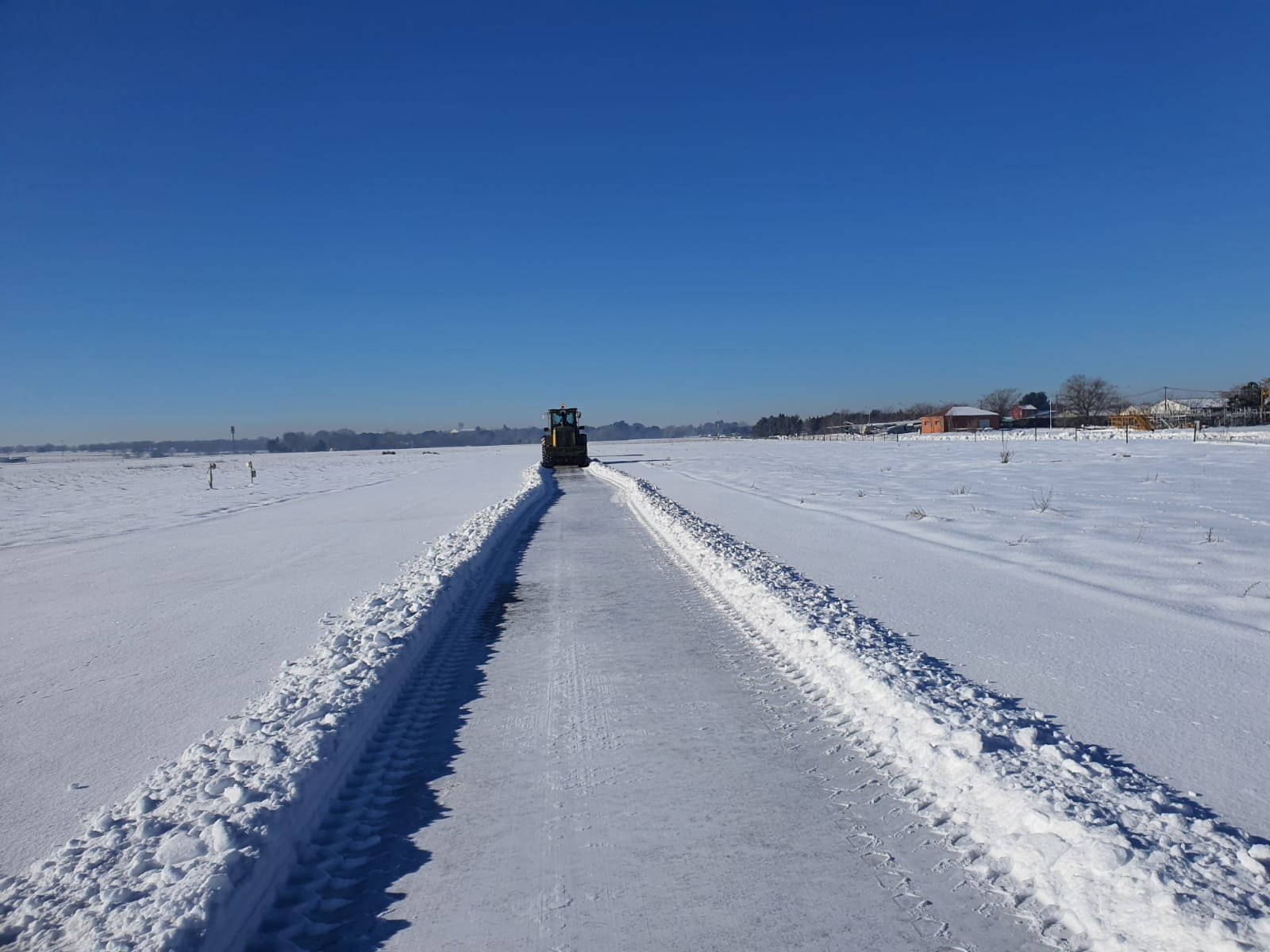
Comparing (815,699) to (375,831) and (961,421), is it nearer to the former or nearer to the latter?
(375,831)

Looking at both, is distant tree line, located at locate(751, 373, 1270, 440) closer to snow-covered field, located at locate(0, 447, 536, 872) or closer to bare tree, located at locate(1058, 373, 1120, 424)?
bare tree, located at locate(1058, 373, 1120, 424)

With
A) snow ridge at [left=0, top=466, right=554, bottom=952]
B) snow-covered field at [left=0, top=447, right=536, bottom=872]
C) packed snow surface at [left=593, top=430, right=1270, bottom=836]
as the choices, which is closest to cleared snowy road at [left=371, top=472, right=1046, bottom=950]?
snow ridge at [left=0, top=466, right=554, bottom=952]

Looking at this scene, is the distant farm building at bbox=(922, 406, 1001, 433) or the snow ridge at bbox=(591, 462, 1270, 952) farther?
the distant farm building at bbox=(922, 406, 1001, 433)

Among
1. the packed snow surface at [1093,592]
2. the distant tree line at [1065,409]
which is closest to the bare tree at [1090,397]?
the distant tree line at [1065,409]

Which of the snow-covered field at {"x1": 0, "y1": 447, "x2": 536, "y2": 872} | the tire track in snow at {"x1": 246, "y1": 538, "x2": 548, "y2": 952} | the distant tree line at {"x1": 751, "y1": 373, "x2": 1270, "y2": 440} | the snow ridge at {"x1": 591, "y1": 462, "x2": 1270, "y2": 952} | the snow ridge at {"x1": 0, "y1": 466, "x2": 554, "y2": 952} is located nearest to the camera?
the snow ridge at {"x1": 591, "y1": 462, "x2": 1270, "y2": 952}

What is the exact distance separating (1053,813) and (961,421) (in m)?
126

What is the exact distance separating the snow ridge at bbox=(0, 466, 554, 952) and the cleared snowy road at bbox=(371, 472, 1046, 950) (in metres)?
0.55

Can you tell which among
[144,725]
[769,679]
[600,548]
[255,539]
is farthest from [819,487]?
[144,725]

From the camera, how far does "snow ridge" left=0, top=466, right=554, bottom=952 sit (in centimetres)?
289

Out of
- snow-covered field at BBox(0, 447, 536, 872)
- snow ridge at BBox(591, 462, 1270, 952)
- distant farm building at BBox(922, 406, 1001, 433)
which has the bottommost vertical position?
snow-covered field at BBox(0, 447, 536, 872)

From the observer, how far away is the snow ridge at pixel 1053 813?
2.77m

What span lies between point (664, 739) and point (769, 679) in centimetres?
133

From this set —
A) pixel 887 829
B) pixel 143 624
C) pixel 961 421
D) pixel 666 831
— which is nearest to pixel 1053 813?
pixel 887 829

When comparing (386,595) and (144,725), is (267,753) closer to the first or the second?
(144,725)
